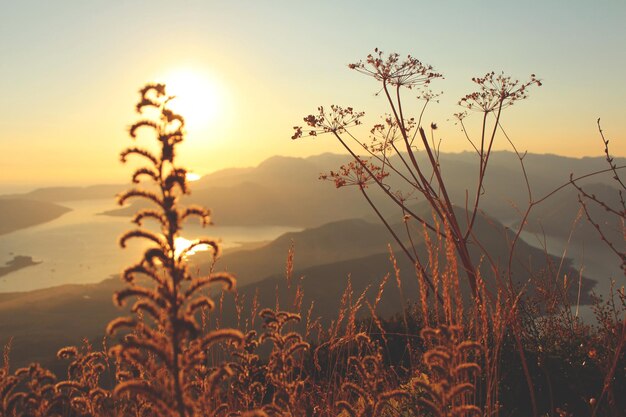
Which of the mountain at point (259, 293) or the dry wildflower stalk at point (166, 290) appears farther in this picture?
the mountain at point (259, 293)

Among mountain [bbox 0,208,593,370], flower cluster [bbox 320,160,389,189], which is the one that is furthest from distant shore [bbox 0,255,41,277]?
flower cluster [bbox 320,160,389,189]

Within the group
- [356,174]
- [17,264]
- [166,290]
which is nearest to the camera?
[166,290]

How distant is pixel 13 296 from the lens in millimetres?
85750

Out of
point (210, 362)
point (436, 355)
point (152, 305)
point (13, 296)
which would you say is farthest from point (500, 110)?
point (13, 296)

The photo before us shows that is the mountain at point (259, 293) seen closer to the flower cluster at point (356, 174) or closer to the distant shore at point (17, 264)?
the flower cluster at point (356, 174)

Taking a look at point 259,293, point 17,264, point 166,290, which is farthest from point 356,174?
point 17,264

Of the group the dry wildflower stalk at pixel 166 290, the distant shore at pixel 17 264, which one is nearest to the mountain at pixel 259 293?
the dry wildflower stalk at pixel 166 290

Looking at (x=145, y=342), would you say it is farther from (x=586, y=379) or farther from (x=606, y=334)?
(x=606, y=334)

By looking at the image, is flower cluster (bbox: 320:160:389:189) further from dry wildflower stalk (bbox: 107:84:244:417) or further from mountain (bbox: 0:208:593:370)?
mountain (bbox: 0:208:593:370)

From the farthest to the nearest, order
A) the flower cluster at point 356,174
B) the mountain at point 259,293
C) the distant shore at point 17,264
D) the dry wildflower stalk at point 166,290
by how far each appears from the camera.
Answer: the distant shore at point 17,264, the mountain at point 259,293, the flower cluster at point 356,174, the dry wildflower stalk at point 166,290

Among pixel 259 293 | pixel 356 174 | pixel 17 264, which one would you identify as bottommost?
pixel 17 264

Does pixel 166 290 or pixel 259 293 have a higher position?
pixel 166 290

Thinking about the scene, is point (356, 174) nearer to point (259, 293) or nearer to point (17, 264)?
point (259, 293)

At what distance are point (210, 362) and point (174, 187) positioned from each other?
4.09 metres
